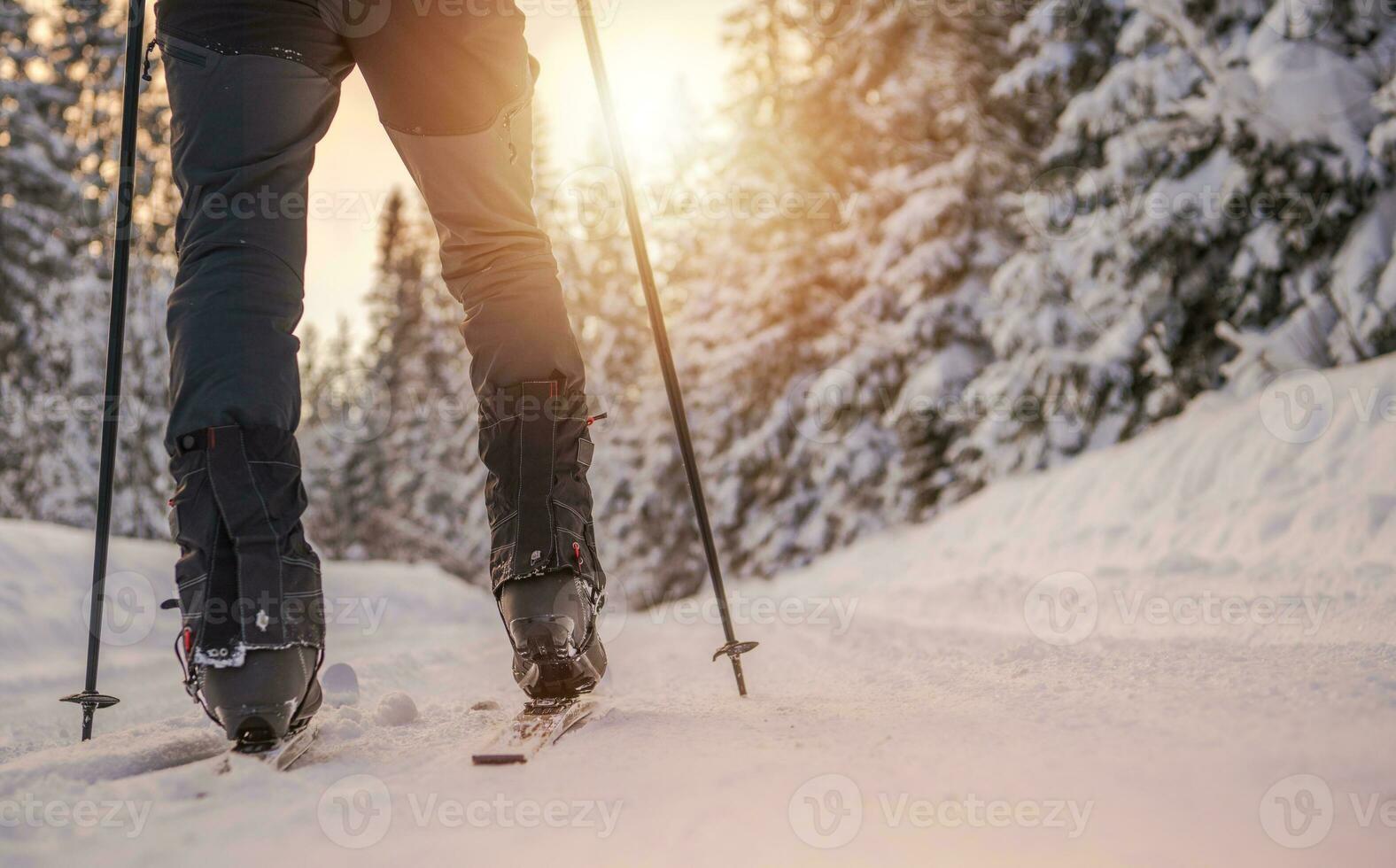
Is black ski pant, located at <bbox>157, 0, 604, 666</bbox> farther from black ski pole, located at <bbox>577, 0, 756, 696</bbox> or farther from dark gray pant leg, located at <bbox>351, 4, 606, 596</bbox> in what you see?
black ski pole, located at <bbox>577, 0, 756, 696</bbox>

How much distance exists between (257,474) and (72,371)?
22.5m

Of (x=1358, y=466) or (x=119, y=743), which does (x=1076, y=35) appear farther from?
(x=119, y=743)

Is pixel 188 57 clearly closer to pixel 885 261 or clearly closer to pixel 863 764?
pixel 863 764

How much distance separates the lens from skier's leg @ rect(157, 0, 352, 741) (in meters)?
1.29

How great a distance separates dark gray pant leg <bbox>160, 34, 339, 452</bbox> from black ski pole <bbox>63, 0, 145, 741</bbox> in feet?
1.50

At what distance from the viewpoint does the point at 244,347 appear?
1400 millimetres

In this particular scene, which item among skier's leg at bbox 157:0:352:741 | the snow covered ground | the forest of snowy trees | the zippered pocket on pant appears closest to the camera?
the snow covered ground

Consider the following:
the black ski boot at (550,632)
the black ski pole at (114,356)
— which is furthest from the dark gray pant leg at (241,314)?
the black ski pole at (114,356)

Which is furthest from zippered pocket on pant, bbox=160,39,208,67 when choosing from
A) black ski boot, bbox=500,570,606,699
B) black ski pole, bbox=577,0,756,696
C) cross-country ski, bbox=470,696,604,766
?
cross-country ski, bbox=470,696,604,766

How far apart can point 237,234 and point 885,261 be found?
12325 millimetres

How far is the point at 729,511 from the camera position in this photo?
53.1 ft

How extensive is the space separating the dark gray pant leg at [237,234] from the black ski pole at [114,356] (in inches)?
18.0

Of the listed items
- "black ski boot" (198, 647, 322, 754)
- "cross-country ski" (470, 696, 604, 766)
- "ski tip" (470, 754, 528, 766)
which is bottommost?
"cross-country ski" (470, 696, 604, 766)

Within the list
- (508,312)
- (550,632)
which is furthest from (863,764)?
(508,312)
